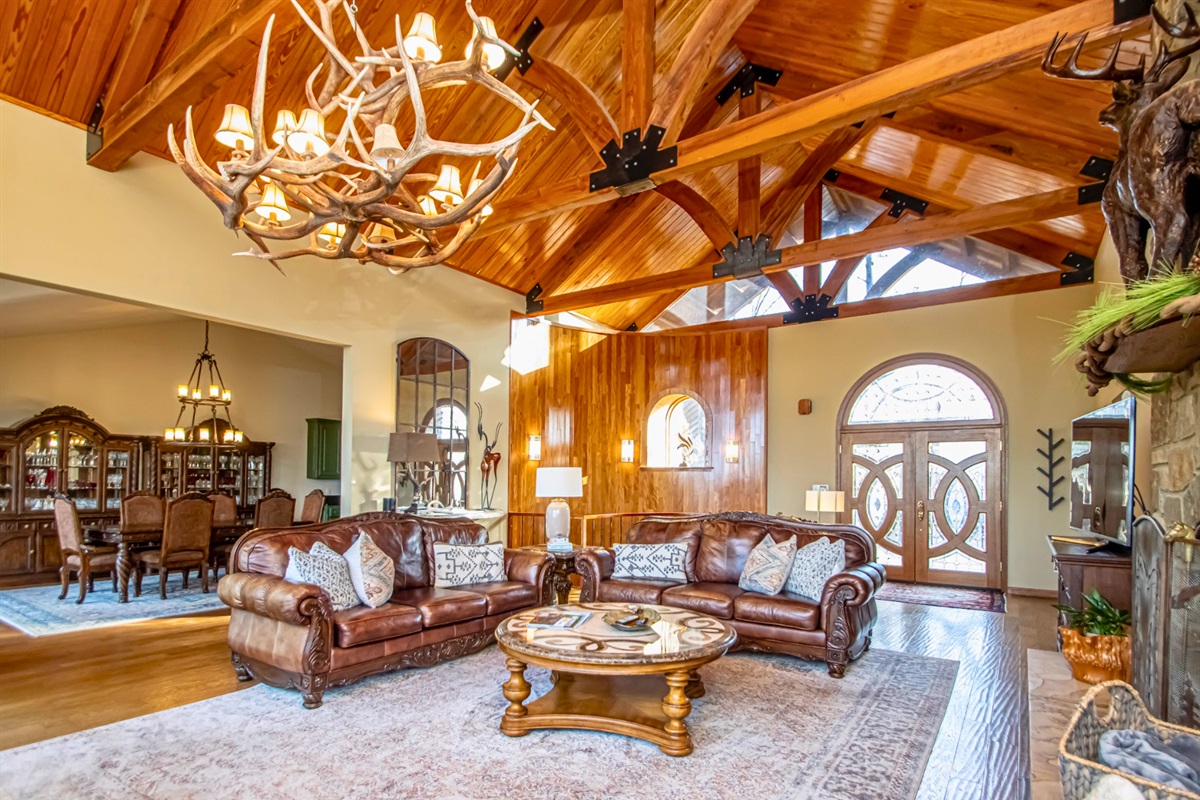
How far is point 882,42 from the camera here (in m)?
5.57

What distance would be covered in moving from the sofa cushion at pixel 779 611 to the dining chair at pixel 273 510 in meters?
5.31

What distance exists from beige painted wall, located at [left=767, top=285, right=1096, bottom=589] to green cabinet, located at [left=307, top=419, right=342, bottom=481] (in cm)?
692

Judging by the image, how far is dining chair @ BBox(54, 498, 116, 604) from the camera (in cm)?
640

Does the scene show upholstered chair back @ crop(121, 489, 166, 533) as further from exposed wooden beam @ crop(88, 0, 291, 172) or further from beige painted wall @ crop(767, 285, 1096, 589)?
beige painted wall @ crop(767, 285, 1096, 589)

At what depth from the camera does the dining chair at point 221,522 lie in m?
7.18

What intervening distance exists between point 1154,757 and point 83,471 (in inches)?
408

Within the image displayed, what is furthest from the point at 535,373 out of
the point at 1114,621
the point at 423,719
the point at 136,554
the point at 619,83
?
the point at 1114,621

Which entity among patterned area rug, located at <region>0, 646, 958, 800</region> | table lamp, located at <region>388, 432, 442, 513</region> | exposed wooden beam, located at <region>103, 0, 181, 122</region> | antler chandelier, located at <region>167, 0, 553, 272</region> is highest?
exposed wooden beam, located at <region>103, 0, 181, 122</region>

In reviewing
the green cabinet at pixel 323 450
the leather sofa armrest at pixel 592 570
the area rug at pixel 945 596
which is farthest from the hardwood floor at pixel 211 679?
the green cabinet at pixel 323 450

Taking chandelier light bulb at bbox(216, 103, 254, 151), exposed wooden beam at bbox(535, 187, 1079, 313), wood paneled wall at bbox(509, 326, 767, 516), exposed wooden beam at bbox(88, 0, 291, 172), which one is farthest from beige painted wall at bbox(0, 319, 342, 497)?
chandelier light bulb at bbox(216, 103, 254, 151)

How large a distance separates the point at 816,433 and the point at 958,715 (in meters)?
5.73

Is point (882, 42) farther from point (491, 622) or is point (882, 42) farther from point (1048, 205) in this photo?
point (491, 622)

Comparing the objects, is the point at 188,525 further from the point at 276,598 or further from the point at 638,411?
the point at 638,411

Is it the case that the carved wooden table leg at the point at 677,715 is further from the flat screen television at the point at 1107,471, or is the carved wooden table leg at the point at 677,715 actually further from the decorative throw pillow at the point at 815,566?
the flat screen television at the point at 1107,471
